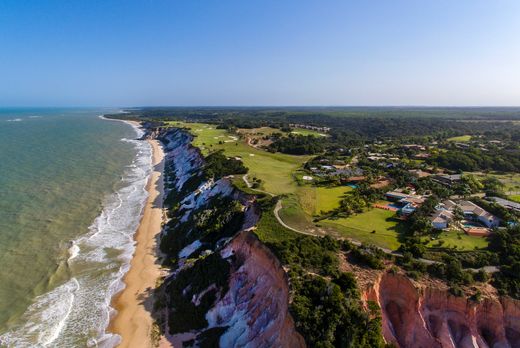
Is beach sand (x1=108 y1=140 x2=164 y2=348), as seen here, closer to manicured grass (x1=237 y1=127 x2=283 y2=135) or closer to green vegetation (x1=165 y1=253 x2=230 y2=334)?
green vegetation (x1=165 y1=253 x2=230 y2=334)

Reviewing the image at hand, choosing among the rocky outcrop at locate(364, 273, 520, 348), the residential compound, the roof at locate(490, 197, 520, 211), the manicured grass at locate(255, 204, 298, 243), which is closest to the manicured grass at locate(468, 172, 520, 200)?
the roof at locate(490, 197, 520, 211)

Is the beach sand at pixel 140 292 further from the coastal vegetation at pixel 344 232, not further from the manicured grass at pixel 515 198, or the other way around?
the manicured grass at pixel 515 198

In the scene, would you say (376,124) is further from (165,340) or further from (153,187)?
(165,340)

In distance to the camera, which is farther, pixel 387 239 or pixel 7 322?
pixel 387 239

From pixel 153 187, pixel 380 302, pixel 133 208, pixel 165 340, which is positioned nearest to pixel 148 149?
pixel 153 187

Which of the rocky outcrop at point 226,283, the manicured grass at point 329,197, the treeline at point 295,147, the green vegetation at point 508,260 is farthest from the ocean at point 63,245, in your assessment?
the treeline at point 295,147

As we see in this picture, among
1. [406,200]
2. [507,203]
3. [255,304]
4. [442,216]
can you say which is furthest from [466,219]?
[255,304]
